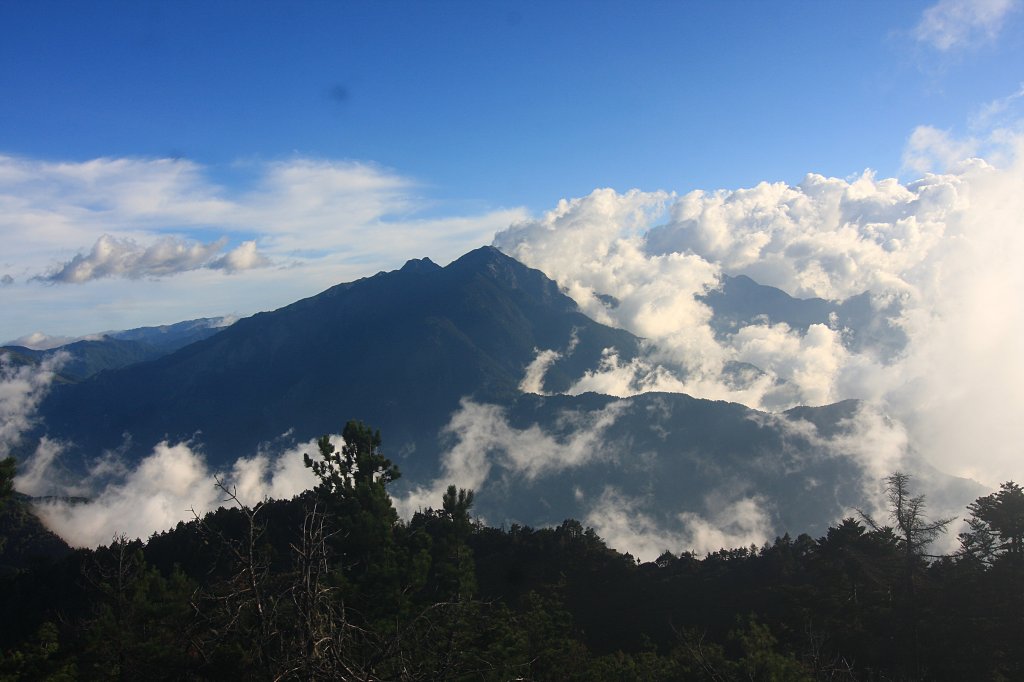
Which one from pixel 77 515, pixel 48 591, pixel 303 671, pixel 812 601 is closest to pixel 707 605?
pixel 812 601

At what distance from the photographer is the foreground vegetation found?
11.7m

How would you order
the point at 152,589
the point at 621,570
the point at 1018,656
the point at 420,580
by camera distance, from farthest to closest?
the point at 621,570 → the point at 152,589 → the point at 420,580 → the point at 1018,656

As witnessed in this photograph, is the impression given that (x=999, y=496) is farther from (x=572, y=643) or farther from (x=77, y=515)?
(x=77, y=515)

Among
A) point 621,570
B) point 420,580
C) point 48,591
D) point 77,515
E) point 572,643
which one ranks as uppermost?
point 420,580

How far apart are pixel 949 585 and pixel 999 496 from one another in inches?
228

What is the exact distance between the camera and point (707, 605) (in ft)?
145

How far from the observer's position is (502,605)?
3172 centimetres

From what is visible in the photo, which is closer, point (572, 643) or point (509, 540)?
point (572, 643)

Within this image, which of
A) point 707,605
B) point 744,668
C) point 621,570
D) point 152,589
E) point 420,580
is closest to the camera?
point 744,668

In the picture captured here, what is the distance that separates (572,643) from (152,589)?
21.8m

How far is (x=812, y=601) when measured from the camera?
106ft

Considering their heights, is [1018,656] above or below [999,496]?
below

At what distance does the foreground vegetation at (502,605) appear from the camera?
38.2 feet

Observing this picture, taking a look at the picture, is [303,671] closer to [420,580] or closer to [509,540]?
[420,580]
